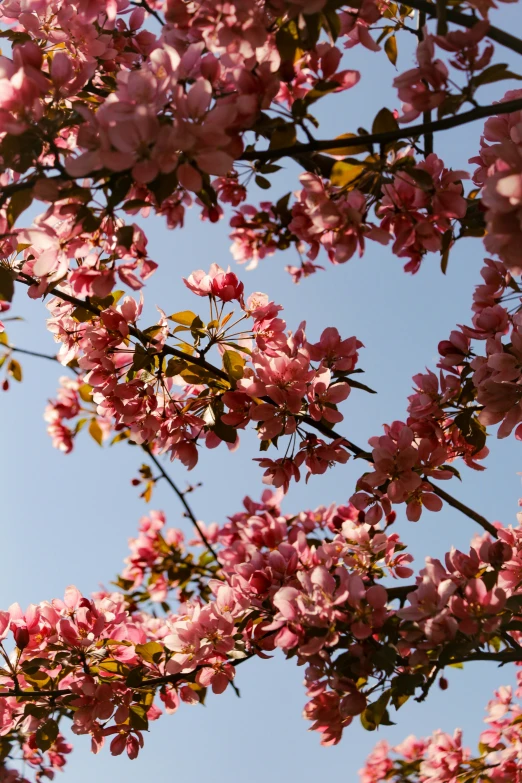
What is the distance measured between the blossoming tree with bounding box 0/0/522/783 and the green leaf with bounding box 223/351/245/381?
1 centimetres

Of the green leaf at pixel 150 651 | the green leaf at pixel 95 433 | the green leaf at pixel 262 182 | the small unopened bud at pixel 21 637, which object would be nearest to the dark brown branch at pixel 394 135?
the green leaf at pixel 262 182

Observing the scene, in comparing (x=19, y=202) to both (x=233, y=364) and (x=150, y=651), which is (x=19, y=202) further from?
(x=150, y=651)

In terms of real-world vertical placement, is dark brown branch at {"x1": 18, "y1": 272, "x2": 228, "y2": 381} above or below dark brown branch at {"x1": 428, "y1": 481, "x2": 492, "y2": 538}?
above

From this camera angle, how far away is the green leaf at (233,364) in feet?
6.58

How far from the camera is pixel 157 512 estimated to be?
4.61 meters

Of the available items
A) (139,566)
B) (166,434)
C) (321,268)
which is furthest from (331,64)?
(139,566)

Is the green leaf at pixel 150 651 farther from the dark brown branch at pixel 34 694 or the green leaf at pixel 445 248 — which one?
the green leaf at pixel 445 248

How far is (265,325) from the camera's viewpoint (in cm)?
203

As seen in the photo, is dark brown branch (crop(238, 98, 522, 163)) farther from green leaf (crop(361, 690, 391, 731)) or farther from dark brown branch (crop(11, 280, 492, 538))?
green leaf (crop(361, 690, 391, 731))

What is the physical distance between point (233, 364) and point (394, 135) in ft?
2.91

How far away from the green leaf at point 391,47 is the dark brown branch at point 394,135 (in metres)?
0.99

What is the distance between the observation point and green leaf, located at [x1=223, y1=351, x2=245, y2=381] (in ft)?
6.58

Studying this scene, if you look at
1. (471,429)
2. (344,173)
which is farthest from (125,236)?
(471,429)

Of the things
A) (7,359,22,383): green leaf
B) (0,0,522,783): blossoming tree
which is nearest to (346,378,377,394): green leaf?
(0,0,522,783): blossoming tree
